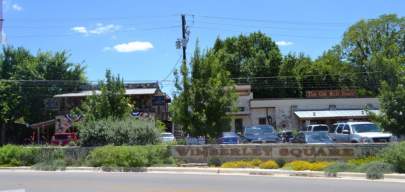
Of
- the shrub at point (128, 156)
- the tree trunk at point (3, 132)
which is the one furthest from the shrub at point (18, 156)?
the tree trunk at point (3, 132)

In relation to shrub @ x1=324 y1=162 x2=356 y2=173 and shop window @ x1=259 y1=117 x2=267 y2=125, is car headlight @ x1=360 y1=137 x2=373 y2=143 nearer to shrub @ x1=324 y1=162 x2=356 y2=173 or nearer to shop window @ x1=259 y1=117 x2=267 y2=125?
shrub @ x1=324 y1=162 x2=356 y2=173

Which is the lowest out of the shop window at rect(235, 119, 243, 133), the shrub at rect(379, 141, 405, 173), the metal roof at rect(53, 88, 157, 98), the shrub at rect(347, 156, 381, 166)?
the shrub at rect(347, 156, 381, 166)

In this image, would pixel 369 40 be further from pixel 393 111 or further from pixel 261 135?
pixel 393 111

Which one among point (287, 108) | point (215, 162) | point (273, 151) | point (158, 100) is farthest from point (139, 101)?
point (273, 151)

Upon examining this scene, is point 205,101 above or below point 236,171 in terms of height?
above

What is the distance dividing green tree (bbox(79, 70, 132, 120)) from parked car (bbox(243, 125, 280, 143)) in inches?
336

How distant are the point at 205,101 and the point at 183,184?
10216mm

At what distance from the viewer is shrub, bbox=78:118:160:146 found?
2741 centimetres

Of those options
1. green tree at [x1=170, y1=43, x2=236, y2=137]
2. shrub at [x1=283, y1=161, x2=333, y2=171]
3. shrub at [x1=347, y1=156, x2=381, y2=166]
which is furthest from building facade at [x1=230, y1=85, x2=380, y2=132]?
shrub at [x1=283, y1=161, x2=333, y2=171]

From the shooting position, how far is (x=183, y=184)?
17297 mm

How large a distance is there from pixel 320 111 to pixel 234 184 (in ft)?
150

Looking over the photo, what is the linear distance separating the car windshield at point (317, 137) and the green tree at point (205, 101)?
5873 mm

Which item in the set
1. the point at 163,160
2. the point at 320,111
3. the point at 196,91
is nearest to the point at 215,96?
the point at 196,91

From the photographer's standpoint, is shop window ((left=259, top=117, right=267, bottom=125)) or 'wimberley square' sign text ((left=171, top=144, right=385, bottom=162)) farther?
A: shop window ((left=259, top=117, right=267, bottom=125))
